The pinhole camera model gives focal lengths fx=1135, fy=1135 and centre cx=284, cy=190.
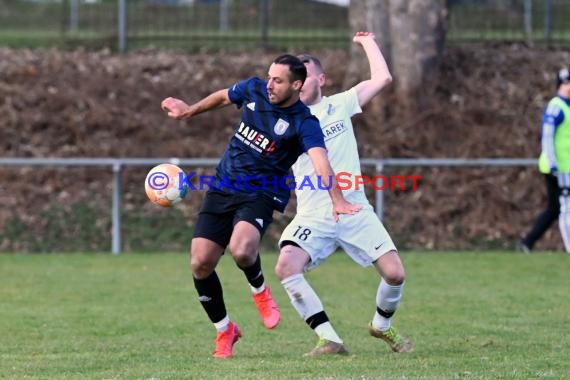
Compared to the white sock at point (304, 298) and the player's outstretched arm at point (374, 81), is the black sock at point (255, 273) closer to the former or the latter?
the white sock at point (304, 298)

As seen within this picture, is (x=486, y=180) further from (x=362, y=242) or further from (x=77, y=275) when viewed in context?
(x=362, y=242)

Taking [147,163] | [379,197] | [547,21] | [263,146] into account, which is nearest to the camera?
[263,146]

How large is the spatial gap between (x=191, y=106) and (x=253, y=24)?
501 inches

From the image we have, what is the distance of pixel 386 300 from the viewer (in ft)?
25.6

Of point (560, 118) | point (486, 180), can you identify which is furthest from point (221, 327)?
point (486, 180)

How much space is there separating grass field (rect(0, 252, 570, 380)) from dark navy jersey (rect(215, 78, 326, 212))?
1.14 metres

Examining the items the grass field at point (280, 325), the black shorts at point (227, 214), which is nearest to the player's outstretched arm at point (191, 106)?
the black shorts at point (227, 214)

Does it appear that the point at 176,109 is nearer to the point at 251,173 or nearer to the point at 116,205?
the point at 251,173

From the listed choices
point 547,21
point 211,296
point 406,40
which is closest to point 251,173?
point 211,296

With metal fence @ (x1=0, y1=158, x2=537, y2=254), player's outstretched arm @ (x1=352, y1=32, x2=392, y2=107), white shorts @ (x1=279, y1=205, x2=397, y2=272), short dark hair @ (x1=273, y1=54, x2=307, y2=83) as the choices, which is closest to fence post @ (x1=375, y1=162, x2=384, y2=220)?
metal fence @ (x1=0, y1=158, x2=537, y2=254)

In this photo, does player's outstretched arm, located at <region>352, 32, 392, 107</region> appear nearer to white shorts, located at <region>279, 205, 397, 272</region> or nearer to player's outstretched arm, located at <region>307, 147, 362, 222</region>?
white shorts, located at <region>279, 205, 397, 272</region>

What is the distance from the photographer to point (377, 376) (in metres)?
6.50

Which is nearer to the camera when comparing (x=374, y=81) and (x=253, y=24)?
(x=374, y=81)

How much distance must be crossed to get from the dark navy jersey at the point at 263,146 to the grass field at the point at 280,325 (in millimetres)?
1143
